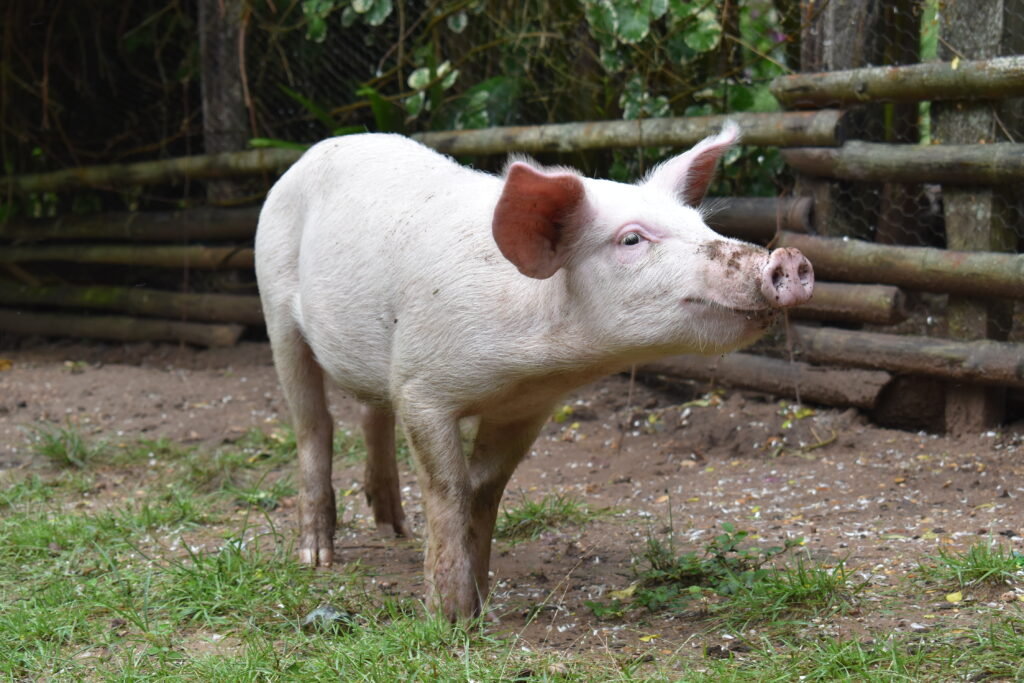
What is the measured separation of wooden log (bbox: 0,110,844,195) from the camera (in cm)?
539

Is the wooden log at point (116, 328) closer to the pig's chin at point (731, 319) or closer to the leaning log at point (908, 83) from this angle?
the leaning log at point (908, 83)

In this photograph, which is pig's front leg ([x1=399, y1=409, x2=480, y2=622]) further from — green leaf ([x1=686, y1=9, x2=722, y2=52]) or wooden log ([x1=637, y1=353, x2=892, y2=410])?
green leaf ([x1=686, y1=9, x2=722, y2=52])

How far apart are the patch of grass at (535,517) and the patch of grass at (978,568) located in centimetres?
136

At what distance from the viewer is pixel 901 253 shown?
16.9ft

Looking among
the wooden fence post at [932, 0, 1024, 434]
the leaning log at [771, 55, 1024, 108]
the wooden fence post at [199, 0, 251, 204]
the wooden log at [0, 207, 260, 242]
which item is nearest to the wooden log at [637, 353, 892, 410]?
the wooden fence post at [932, 0, 1024, 434]

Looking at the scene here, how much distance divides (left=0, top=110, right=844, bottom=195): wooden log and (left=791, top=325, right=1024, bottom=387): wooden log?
0.90 metres

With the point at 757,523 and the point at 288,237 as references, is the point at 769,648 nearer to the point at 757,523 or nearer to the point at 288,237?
the point at 757,523

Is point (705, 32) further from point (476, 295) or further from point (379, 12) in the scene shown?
point (476, 295)

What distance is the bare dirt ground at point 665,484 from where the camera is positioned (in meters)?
3.46

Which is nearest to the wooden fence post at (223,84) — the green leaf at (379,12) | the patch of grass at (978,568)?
the green leaf at (379,12)

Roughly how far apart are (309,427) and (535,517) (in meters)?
0.90

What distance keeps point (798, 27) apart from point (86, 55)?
17.8 feet

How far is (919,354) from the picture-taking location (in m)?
5.07

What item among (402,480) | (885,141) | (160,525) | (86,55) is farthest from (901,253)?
(86,55)
